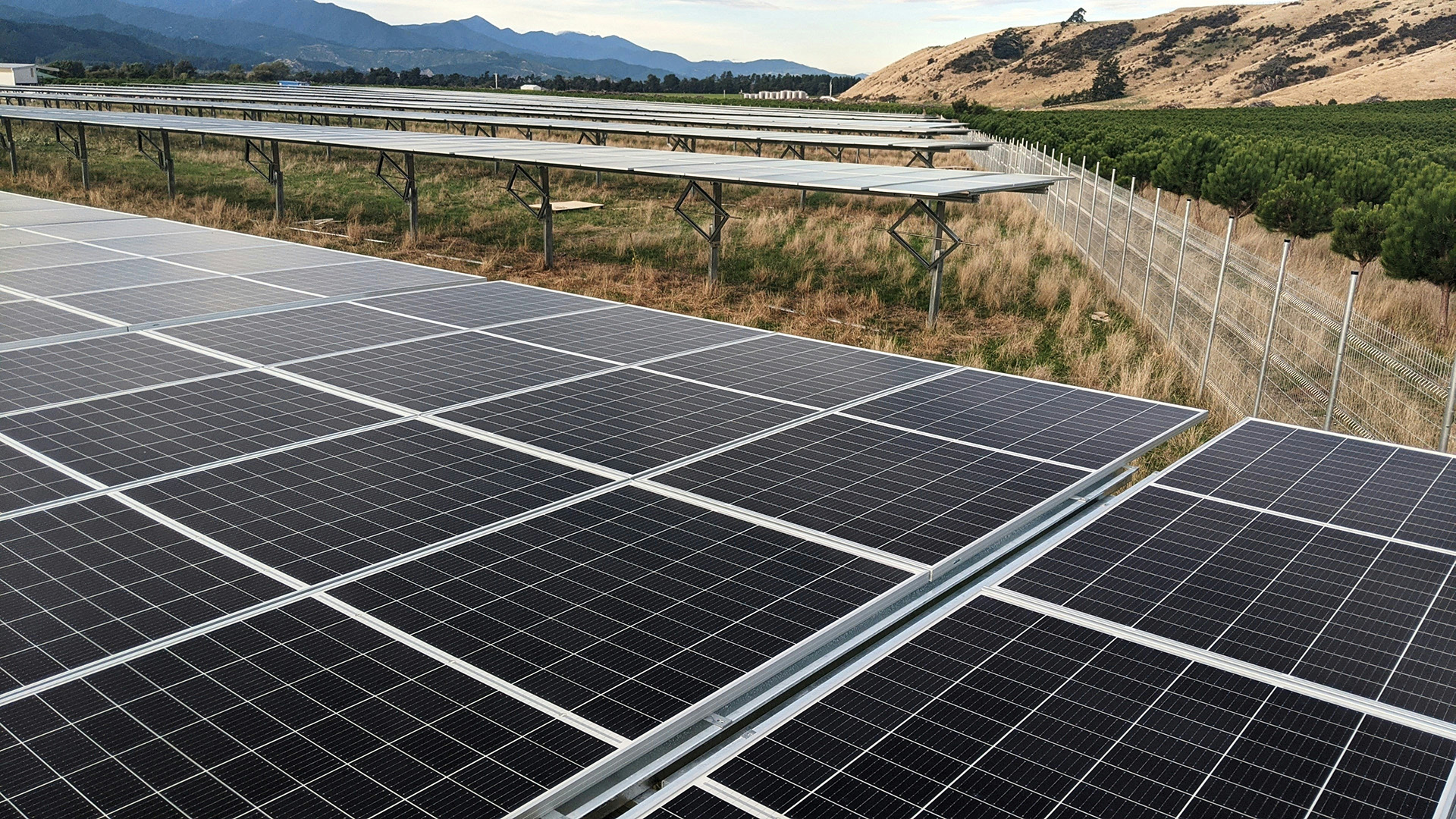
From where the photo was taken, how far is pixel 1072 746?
3852mm

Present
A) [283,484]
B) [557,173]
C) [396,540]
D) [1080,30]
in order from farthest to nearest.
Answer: [1080,30] → [557,173] → [283,484] → [396,540]

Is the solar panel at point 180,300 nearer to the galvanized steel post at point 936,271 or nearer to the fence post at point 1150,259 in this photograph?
the galvanized steel post at point 936,271

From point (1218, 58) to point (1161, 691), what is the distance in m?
157

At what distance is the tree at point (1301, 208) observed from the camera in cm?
→ 2475

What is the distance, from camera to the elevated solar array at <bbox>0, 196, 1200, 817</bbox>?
3.73 m

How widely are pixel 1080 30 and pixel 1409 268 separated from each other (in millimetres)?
162134

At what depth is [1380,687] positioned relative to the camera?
172 inches

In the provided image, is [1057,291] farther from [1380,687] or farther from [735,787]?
[735,787]

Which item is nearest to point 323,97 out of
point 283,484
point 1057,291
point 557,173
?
point 557,173

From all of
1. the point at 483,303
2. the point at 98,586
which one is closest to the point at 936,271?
the point at 483,303

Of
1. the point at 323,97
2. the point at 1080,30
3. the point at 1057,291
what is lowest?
the point at 1057,291

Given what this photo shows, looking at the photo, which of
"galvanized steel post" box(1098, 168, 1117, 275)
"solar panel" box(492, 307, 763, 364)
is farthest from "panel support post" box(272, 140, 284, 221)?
"galvanized steel post" box(1098, 168, 1117, 275)

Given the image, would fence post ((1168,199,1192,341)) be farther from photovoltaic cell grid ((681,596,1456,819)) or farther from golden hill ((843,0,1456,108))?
golden hill ((843,0,1456,108))

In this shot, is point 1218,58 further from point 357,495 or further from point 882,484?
point 357,495
